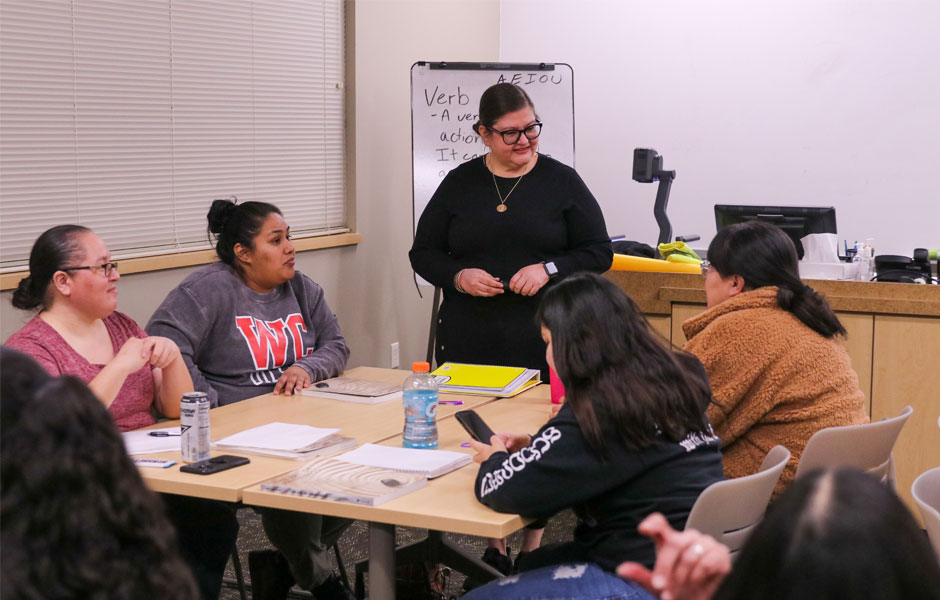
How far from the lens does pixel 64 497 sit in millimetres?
849

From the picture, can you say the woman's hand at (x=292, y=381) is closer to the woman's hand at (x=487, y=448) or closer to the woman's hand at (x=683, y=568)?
the woman's hand at (x=487, y=448)

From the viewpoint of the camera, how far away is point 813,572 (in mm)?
660

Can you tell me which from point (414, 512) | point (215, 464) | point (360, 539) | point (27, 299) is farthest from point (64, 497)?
point (360, 539)

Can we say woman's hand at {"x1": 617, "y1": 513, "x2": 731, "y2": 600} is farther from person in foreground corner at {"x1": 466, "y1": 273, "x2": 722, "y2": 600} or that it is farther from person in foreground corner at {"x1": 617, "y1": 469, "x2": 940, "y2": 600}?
person in foreground corner at {"x1": 466, "y1": 273, "x2": 722, "y2": 600}

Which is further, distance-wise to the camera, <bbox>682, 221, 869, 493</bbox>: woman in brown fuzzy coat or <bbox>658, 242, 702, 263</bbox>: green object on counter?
<bbox>658, 242, 702, 263</bbox>: green object on counter

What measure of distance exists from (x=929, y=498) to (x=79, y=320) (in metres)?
1.81

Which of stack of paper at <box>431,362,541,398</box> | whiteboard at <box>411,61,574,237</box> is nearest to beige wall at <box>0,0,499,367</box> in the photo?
whiteboard at <box>411,61,574,237</box>

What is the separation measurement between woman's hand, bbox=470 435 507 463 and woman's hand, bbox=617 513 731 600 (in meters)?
1.06

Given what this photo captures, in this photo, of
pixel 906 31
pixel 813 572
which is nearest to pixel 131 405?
pixel 813 572

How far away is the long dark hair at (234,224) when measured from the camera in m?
2.84

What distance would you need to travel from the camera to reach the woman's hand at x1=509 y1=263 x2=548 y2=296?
304cm

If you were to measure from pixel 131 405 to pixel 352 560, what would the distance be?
128 cm

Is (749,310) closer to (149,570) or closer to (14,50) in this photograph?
(149,570)

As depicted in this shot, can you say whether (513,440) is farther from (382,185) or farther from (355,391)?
(382,185)
